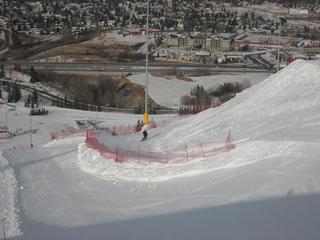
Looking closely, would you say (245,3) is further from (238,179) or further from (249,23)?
(238,179)

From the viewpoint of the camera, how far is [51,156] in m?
19.0

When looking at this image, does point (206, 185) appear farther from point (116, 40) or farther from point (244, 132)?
point (116, 40)

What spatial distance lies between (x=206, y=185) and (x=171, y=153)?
12.7ft

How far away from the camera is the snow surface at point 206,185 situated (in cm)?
1034

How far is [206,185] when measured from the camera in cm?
1267

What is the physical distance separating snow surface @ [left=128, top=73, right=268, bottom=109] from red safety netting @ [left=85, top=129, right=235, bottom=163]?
133 feet

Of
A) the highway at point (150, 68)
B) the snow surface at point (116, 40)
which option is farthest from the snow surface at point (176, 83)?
the snow surface at point (116, 40)

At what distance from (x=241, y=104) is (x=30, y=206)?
31.8 ft

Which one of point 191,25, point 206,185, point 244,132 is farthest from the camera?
point 191,25

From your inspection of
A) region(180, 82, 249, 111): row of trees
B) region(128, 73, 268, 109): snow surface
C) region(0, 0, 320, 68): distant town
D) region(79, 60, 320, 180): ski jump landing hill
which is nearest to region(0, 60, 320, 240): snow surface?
region(79, 60, 320, 180): ski jump landing hill

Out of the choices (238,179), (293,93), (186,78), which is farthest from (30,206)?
(186,78)

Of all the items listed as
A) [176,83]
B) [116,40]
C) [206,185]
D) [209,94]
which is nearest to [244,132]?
[206,185]

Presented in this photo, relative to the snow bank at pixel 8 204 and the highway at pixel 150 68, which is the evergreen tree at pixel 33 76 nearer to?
the highway at pixel 150 68

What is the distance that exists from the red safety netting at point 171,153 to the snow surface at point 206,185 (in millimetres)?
413
